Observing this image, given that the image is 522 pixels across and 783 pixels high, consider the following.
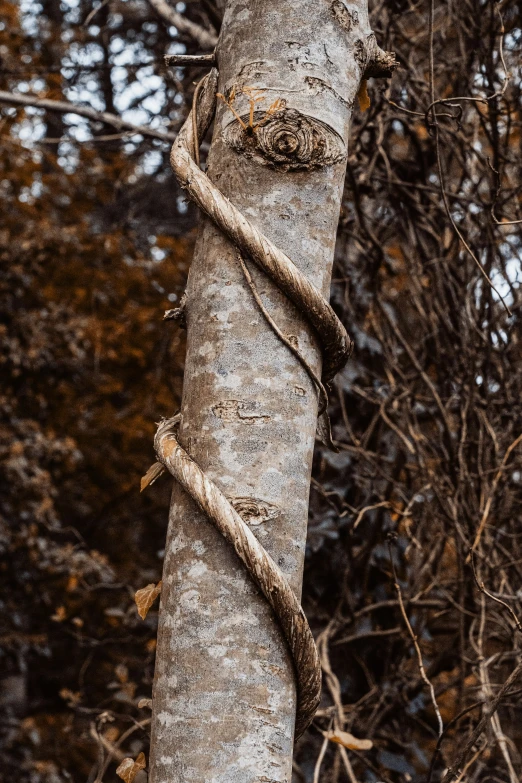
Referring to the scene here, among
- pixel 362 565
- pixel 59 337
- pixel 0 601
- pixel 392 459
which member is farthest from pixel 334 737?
pixel 59 337

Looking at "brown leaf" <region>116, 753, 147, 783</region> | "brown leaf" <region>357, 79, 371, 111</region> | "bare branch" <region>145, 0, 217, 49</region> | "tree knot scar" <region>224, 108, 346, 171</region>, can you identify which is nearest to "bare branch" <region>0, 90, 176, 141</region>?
"bare branch" <region>145, 0, 217, 49</region>

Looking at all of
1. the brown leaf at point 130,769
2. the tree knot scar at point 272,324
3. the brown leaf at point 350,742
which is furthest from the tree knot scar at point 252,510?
the brown leaf at point 350,742

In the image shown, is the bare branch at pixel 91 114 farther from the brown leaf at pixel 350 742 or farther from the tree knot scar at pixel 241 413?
the tree knot scar at pixel 241 413

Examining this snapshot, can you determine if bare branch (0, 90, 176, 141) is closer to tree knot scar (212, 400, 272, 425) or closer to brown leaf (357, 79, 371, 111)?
brown leaf (357, 79, 371, 111)

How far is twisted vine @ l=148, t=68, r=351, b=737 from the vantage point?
803 mm

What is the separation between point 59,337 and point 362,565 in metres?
2.45

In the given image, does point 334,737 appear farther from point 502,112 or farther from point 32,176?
point 32,176

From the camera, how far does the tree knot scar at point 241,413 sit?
85 centimetres

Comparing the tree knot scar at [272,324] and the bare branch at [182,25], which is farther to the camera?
the bare branch at [182,25]

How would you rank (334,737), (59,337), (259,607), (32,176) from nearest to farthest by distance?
(259,607)
(334,737)
(59,337)
(32,176)

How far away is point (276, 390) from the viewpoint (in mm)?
869

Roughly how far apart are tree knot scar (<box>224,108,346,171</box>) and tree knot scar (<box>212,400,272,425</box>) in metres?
0.29

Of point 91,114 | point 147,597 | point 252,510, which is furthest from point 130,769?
point 91,114

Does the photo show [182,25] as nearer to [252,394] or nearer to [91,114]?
[91,114]
